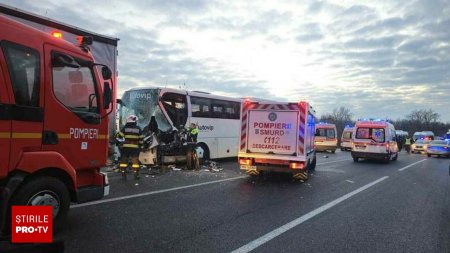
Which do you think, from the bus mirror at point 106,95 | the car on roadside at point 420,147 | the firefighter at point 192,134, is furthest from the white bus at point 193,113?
the car on roadside at point 420,147

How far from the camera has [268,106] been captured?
13.6 meters

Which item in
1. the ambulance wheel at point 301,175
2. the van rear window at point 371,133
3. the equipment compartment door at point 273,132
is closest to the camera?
the ambulance wheel at point 301,175

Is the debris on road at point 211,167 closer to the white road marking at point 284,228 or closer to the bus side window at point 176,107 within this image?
the bus side window at point 176,107

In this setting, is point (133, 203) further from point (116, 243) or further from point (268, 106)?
point (268, 106)

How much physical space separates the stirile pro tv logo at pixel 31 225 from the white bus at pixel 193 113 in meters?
10.6

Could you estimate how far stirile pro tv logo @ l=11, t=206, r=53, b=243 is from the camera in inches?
166

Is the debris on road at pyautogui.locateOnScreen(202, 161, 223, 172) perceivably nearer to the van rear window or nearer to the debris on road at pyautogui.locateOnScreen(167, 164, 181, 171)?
the debris on road at pyautogui.locateOnScreen(167, 164, 181, 171)

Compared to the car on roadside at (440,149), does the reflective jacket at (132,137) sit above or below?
above

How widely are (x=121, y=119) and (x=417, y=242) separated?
12.2 meters

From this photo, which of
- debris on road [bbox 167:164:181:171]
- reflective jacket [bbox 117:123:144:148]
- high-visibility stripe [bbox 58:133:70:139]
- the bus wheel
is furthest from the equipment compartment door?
high-visibility stripe [bbox 58:133:70:139]

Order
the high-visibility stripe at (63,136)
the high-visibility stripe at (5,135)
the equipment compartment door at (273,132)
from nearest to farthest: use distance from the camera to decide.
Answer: the high-visibility stripe at (5,135) → the high-visibility stripe at (63,136) → the equipment compartment door at (273,132)

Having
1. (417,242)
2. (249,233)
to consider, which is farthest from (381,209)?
(249,233)

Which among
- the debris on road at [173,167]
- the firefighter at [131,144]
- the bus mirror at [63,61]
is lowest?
the debris on road at [173,167]

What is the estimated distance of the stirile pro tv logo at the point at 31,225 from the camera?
4.23 metres
